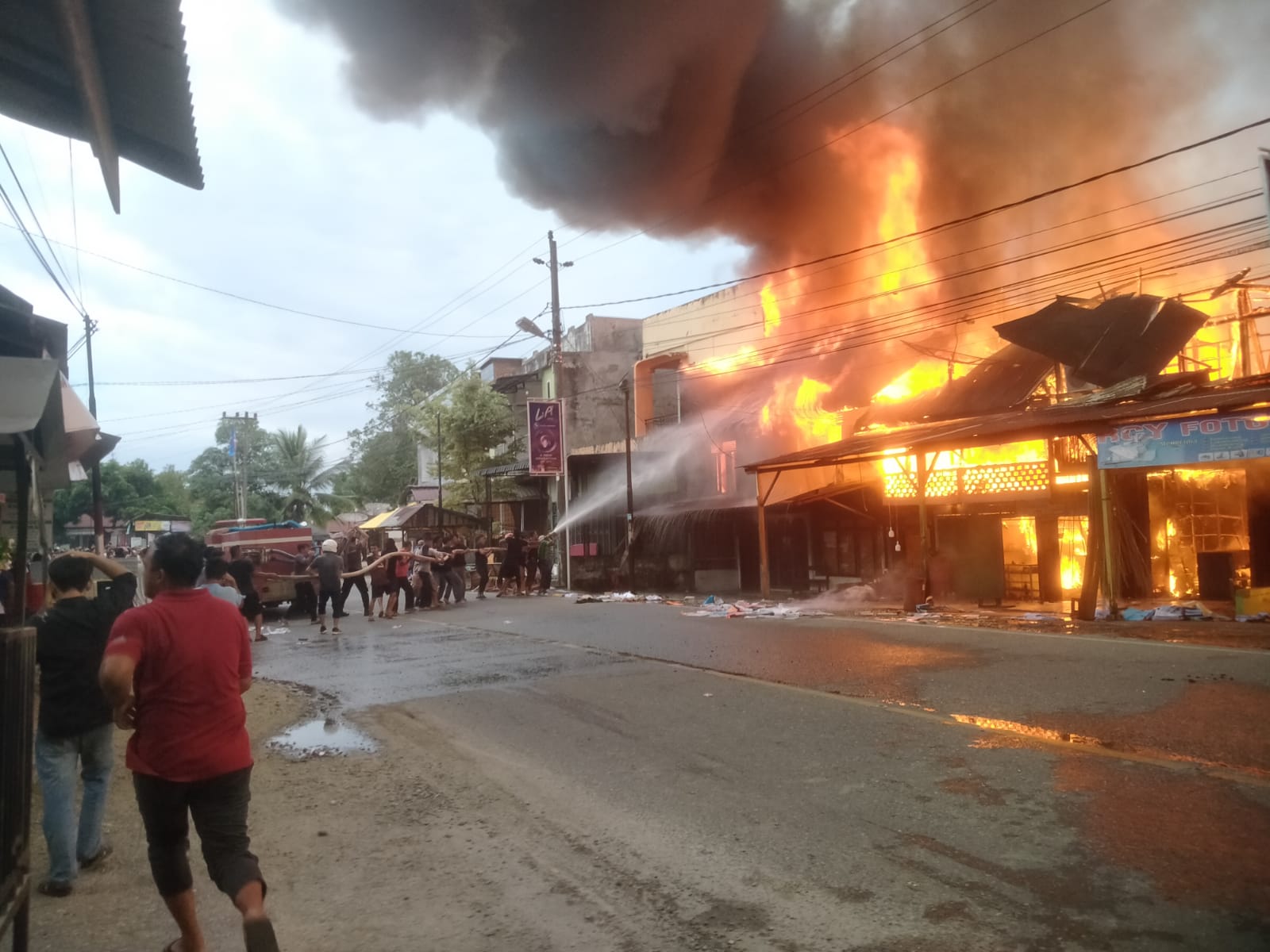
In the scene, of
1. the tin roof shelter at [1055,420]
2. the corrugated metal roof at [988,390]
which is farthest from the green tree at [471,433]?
the corrugated metal roof at [988,390]

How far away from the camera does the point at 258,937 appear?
115 inches

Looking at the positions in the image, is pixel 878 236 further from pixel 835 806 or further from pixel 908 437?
pixel 835 806

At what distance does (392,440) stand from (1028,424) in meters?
51.2

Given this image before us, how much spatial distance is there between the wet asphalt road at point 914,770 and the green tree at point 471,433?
22.4m

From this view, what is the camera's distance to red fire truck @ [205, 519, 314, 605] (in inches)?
706

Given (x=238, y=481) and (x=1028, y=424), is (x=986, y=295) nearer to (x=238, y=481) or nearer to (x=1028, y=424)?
(x=1028, y=424)

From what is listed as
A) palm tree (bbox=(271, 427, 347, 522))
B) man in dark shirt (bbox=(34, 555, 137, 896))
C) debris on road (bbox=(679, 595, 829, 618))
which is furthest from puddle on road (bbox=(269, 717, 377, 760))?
palm tree (bbox=(271, 427, 347, 522))

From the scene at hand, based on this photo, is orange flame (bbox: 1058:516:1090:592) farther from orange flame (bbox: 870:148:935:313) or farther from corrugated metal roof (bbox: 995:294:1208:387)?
orange flame (bbox: 870:148:935:313)

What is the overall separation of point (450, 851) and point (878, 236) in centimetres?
1789

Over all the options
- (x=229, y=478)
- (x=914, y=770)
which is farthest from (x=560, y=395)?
(x=229, y=478)

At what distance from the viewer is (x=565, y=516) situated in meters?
25.4

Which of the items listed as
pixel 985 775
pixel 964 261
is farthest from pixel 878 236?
pixel 985 775

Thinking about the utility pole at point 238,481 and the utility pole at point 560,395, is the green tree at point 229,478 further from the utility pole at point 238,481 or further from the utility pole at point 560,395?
the utility pole at point 560,395

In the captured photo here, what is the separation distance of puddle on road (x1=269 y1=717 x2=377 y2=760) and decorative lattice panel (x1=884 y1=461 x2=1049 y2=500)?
1135 cm
